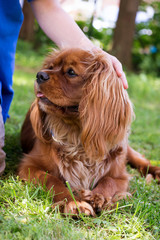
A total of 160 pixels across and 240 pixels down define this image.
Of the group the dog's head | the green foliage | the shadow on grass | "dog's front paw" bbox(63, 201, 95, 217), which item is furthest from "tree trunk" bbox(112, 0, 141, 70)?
"dog's front paw" bbox(63, 201, 95, 217)

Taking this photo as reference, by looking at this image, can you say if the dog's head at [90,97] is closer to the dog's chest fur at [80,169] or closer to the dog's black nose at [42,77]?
the dog's black nose at [42,77]

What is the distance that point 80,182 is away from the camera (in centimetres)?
264

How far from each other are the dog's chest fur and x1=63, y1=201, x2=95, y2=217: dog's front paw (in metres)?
0.47

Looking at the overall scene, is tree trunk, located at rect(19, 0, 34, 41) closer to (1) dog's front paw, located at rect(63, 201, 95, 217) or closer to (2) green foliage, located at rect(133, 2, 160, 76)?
(2) green foliage, located at rect(133, 2, 160, 76)

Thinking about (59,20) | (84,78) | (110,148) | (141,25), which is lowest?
(110,148)

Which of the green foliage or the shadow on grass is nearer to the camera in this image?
the shadow on grass

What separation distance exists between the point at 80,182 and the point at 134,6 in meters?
8.38

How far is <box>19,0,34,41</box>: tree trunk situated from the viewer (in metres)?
14.8

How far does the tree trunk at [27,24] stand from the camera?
581 inches

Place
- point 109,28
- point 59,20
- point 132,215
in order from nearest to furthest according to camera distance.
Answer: point 132,215 < point 59,20 < point 109,28

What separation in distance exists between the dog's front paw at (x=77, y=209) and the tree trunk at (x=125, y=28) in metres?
8.00

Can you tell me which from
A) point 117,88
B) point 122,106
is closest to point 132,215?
point 122,106

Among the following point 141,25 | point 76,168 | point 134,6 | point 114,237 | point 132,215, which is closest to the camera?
point 114,237

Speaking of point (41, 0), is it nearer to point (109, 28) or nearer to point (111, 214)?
point (111, 214)
